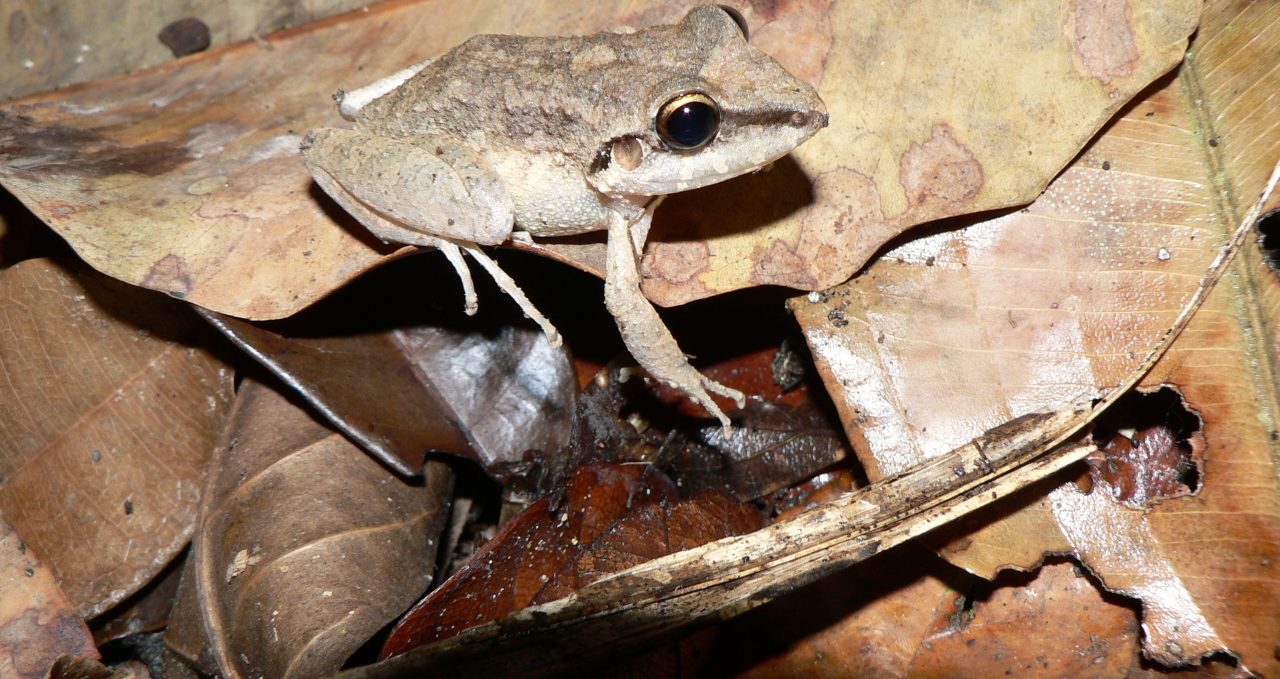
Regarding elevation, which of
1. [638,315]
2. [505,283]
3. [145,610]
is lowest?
[145,610]

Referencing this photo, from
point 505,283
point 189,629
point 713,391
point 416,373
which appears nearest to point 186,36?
point 416,373

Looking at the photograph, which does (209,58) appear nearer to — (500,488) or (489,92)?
(489,92)

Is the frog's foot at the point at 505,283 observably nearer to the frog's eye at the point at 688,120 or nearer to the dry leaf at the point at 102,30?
the frog's eye at the point at 688,120

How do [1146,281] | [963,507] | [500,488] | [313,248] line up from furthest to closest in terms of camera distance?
[500,488] → [313,248] → [1146,281] → [963,507]

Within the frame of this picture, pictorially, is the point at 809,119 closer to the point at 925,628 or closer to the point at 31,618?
the point at 925,628

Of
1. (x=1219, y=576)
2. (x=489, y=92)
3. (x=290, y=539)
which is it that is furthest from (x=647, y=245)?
(x=1219, y=576)

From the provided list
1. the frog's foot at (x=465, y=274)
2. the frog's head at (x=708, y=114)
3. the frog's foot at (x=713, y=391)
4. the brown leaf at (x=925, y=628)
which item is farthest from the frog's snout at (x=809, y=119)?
the brown leaf at (x=925, y=628)
